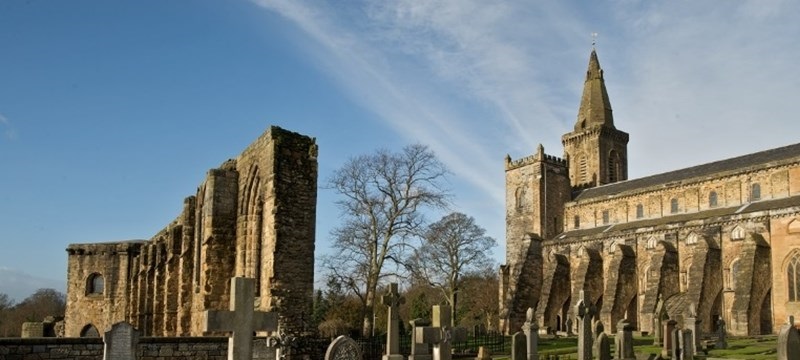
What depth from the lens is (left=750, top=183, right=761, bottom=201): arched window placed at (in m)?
44.7

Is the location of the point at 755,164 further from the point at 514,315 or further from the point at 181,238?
the point at 181,238

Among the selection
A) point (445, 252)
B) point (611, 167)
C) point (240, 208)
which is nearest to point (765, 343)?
point (240, 208)

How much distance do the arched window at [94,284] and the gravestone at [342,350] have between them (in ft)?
101

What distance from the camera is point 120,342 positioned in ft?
42.5

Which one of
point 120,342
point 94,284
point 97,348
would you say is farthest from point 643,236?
point 120,342

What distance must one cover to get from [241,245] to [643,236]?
3092cm

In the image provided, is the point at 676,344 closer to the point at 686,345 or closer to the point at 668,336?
the point at 686,345

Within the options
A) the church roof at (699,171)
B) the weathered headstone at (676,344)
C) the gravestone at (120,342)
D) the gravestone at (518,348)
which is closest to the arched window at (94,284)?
the gravestone at (518,348)

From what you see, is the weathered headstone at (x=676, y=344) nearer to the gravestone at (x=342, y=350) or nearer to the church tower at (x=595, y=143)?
the gravestone at (x=342, y=350)

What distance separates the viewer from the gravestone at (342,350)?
587 inches

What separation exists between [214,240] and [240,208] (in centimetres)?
140

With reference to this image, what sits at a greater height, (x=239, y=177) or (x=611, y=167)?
(x=611, y=167)

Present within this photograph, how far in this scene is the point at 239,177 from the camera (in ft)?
87.0

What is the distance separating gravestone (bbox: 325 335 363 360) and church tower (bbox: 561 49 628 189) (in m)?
49.8
